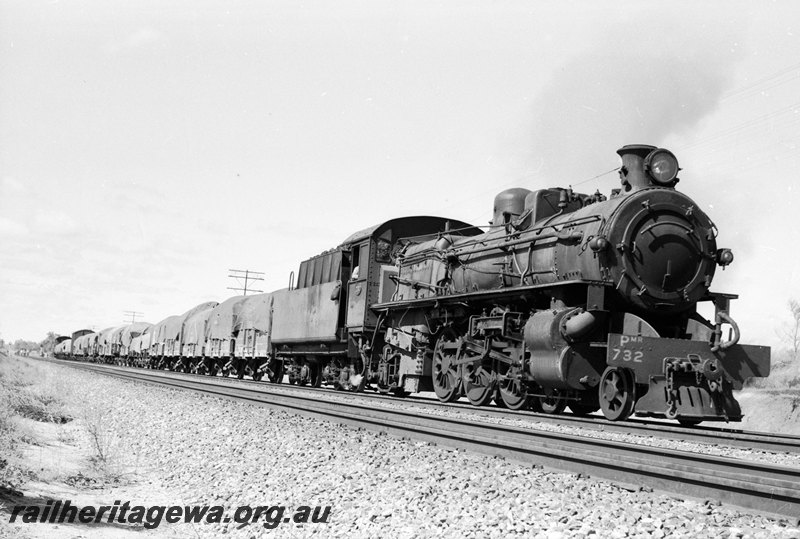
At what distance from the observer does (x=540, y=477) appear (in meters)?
6.04

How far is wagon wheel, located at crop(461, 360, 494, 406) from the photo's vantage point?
1322cm

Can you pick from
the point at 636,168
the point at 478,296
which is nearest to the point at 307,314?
the point at 478,296

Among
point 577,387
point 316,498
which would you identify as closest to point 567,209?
point 577,387

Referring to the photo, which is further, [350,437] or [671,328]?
[671,328]

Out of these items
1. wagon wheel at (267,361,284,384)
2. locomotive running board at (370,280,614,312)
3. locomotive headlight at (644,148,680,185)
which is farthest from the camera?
wagon wheel at (267,361,284,384)

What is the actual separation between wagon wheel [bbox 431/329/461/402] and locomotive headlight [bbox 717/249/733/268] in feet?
15.8

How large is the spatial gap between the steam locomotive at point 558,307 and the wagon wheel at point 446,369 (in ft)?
0.10

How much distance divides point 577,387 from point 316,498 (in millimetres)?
5621

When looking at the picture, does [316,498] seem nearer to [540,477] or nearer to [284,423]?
[540,477]

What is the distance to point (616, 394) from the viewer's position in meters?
10.6

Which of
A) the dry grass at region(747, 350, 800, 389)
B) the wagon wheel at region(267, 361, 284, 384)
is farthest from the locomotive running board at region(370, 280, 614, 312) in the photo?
the dry grass at region(747, 350, 800, 389)

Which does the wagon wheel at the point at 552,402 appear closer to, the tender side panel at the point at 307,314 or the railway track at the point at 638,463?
the railway track at the point at 638,463

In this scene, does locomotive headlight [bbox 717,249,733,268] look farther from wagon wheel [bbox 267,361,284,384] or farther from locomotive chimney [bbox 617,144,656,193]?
wagon wheel [bbox 267,361,284,384]

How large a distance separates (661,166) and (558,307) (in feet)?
9.03
